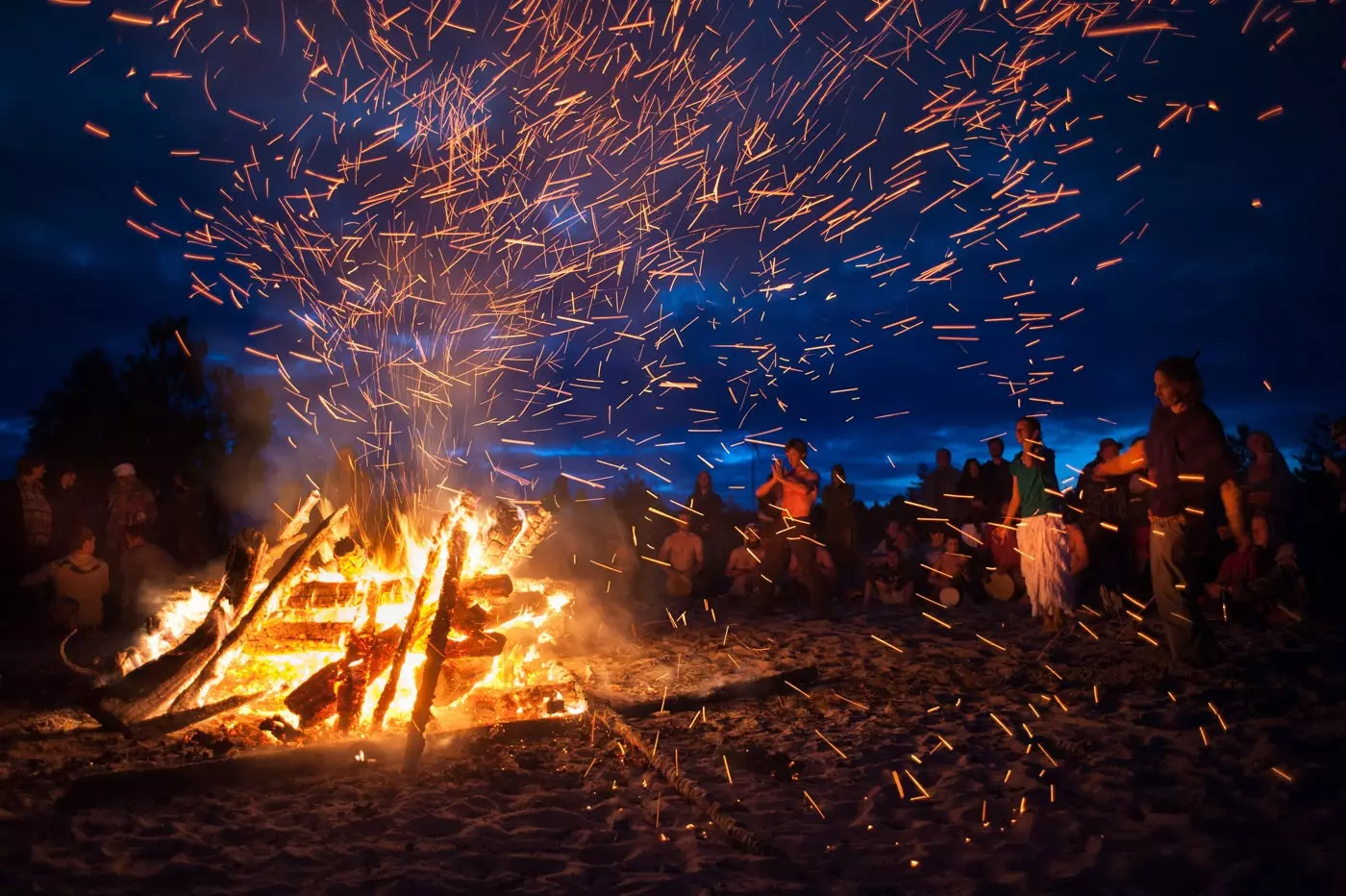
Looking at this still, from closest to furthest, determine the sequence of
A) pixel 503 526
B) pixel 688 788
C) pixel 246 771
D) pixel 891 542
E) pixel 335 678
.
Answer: pixel 688 788, pixel 246 771, pixel 335 678, pixel 503 526, pixel 891 542

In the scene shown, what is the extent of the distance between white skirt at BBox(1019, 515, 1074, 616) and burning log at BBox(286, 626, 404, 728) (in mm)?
5605

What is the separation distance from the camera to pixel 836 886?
9.83 feet

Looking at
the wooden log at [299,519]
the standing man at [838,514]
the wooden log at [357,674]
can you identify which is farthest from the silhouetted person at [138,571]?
the standing man at [838,514]

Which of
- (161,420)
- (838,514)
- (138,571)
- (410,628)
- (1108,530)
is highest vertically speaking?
(161,420)

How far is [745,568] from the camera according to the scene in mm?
10305

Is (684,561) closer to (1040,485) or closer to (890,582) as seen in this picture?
(890,582)

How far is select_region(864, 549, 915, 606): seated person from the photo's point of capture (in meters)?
9.70

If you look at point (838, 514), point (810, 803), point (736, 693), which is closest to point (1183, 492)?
point (736, 693)

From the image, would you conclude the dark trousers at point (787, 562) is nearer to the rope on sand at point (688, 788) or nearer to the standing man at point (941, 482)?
the standing man at point (941, 482)

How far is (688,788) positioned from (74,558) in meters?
7.74

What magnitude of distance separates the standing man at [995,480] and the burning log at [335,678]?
7454 mm

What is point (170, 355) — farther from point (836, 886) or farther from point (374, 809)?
point (836, 886)

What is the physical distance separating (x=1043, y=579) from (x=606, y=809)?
16.9ft

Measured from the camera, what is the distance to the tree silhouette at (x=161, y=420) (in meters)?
22.9
